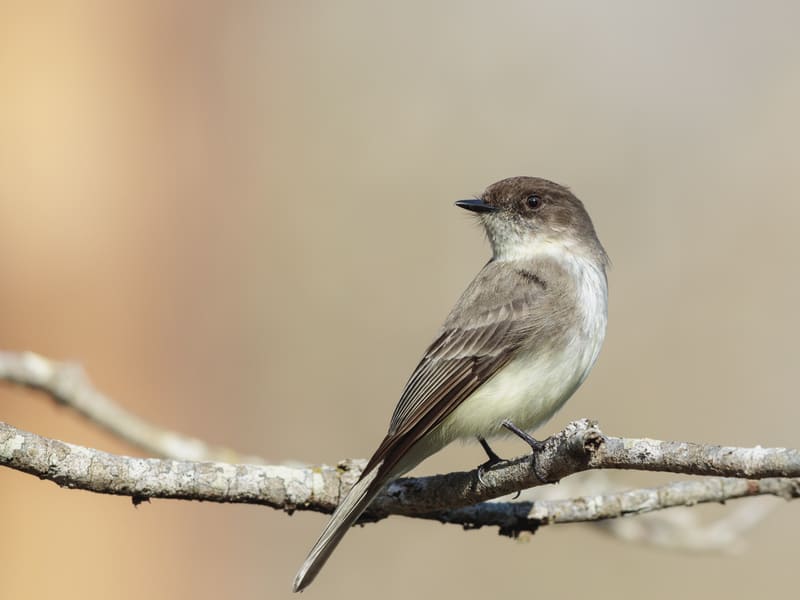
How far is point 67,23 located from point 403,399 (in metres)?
6.27

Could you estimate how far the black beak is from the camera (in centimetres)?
541

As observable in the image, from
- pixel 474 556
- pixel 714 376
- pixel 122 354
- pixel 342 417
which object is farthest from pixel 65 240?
pixel 714 376

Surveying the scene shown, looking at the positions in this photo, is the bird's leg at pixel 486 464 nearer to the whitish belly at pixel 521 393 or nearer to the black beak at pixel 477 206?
the whitish belly at pixel 521 393

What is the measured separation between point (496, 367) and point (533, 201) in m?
1.33

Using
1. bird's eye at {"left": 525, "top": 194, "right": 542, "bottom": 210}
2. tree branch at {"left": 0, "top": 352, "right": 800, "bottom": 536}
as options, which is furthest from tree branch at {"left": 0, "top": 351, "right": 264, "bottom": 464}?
bird's eye at {"left": 525, "top": 194, "right": 542, "bottom": 210}

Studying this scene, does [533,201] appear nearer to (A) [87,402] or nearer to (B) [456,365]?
(B) [456,365]

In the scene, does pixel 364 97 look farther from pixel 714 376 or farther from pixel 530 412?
pixel 530 412

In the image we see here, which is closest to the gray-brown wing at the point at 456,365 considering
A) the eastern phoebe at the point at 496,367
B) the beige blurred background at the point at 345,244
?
the eastern phoebe at the point at 496,367

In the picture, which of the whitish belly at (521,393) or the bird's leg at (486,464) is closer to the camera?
the bird's leg at (486,464)

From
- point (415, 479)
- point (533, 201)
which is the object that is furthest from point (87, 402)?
point (533, 201)

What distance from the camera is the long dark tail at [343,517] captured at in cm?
396

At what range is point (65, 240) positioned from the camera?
877 cm

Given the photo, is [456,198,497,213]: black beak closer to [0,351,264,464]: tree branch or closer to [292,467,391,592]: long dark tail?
[0,351,264,464]: tree branch

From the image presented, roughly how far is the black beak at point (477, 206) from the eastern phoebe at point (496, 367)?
0.42m
